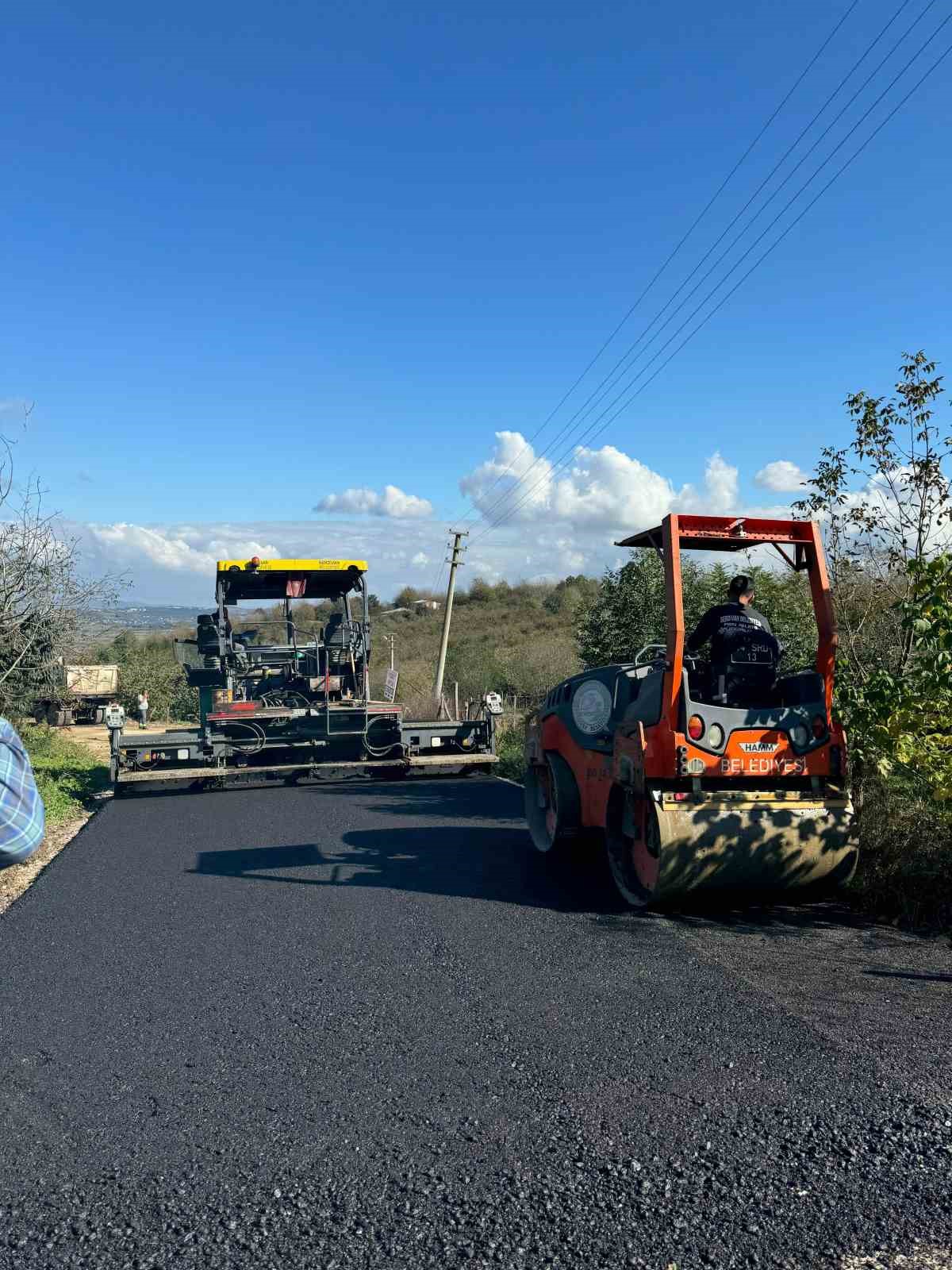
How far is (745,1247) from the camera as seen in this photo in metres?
2.88

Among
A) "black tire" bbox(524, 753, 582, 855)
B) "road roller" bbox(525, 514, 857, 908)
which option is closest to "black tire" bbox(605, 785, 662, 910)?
"road roller" bbox(525, 514, 857, 908)

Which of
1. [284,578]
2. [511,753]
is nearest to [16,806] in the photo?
[284,578]

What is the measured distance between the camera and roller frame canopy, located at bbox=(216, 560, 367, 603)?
44.3 feet

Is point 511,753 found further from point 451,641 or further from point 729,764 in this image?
point 451,641

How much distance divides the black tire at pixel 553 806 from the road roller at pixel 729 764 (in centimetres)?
55

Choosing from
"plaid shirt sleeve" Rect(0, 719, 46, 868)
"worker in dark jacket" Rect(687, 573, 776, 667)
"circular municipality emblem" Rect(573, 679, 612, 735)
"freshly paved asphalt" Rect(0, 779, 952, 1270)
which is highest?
"worker in dark jacket" Rect(687, 573, 776, 667)

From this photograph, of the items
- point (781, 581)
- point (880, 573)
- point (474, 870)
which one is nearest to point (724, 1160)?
point (474, 870)

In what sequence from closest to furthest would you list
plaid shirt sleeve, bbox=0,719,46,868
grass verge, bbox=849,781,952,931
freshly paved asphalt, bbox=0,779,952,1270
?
freshly paved asphalt, bbox=0,779,952,1270 < plaid shirt sleeve, bbox=0,719,46,868 < grass verge, bbox=849,781,952,931

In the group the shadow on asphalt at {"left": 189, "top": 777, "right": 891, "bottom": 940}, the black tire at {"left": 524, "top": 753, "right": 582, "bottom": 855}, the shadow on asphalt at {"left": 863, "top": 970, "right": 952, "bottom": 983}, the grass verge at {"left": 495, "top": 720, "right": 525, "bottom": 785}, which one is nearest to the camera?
the shadow on asphalt at {"left": 863, "top": 970, "right": 952, "bottom": 983}

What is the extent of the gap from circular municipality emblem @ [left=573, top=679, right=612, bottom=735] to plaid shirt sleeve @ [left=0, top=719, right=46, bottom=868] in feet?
11.8

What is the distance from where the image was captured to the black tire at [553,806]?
24.3 feet

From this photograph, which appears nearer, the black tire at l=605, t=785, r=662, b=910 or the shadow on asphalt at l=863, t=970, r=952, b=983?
the shadow on asphalt at l=863, t=970, r=952, b=983

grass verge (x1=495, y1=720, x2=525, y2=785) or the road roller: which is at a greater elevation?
the road roller

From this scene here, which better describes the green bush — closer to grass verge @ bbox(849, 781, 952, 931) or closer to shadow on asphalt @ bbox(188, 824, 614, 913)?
shadow on asphalt @ bbox(188, 824, 614, 913)
